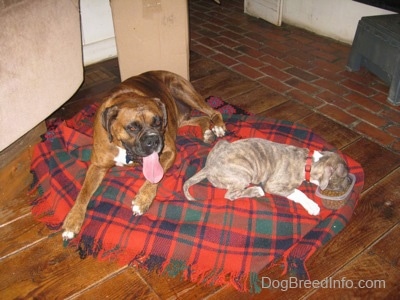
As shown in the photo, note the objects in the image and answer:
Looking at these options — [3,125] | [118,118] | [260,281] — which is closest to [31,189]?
[3,125]

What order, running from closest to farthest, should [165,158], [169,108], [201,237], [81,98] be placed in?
[201,237]
[165,158]
[169,108]
[81,98]

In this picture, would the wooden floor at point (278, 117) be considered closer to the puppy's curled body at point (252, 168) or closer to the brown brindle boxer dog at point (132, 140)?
the brown brindle boxer dog at point (132, 140)

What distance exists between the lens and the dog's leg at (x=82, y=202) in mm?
2908

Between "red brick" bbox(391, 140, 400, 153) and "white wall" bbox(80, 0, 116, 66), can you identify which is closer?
"red brick" bbox(391, 140, 400, 153)

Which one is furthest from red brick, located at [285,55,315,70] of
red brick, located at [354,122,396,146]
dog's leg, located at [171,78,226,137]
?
dog's leg, located at [171,78,226,137]

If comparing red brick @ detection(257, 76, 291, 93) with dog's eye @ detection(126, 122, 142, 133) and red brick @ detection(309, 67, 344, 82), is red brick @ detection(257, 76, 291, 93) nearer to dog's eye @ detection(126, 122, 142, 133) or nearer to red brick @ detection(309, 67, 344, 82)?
red brick @ detection(309, 67, 344, 82)

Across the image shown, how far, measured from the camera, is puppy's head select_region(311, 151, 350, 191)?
2957 millimetres

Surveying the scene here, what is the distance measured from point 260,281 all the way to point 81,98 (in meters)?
3.49

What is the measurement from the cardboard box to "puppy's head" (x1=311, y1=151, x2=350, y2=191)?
253cm

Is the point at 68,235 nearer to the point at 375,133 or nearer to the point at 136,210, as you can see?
the point at 136,210

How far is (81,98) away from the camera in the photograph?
4945mm

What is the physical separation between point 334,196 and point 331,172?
0.24 m

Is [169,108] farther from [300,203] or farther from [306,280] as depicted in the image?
[306,280]

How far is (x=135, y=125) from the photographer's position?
9.47ft
